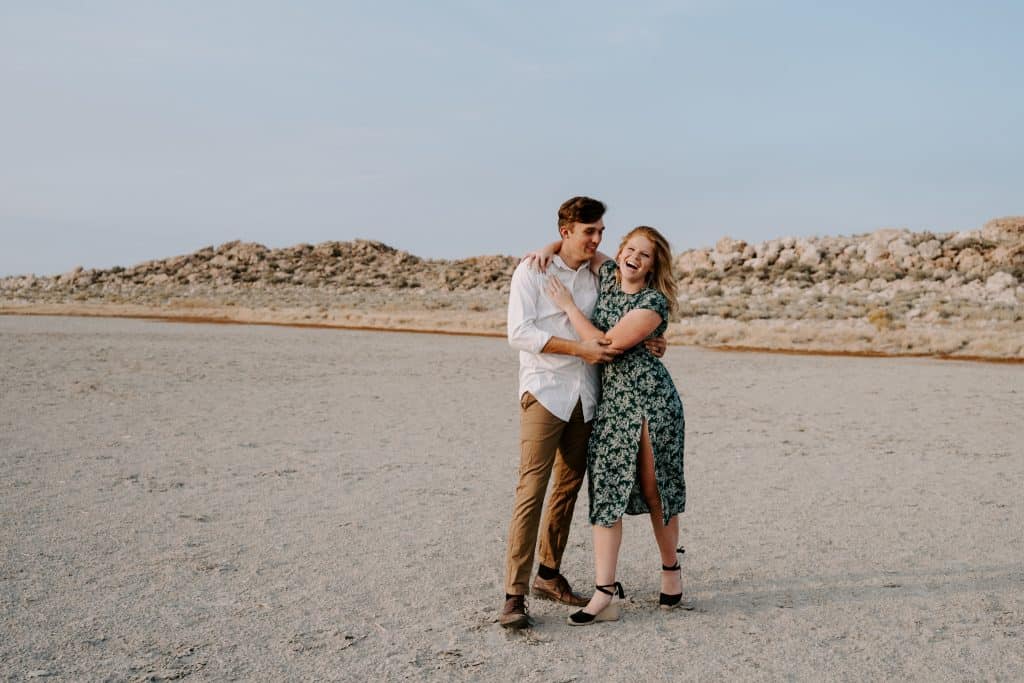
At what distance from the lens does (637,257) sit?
3.95 m

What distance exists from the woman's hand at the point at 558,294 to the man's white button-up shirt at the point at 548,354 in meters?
0.02

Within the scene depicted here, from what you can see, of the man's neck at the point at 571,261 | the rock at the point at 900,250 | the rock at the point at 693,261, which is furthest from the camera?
the rock at the point at 693,261

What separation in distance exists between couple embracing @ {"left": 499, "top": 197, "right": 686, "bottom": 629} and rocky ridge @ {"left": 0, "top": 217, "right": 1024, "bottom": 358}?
18948 millimetres

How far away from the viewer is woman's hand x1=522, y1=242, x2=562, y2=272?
13.2 ft

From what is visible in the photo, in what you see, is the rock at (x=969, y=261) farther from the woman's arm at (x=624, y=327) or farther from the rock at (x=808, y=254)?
the woman's arm at (x=624, y=327)

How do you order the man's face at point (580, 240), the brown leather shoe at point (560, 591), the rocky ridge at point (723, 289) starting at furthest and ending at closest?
1. the rocky ridge at point (723, 289)
2. the brown leather shoe at point (560, 591)
3. the man's face at point (580, 240)

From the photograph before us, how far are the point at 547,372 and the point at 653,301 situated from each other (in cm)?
54

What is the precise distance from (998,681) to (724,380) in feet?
40.2

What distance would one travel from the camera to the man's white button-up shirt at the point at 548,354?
13.1 ft

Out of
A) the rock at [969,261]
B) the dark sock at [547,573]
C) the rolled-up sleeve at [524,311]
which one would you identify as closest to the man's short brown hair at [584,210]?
the rolled-up sleeve at [524,311]

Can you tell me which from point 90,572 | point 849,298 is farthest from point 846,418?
point 849,298

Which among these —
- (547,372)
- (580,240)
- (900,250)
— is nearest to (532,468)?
(547,372)

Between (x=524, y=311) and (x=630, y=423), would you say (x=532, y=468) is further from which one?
(x=524, y=311)

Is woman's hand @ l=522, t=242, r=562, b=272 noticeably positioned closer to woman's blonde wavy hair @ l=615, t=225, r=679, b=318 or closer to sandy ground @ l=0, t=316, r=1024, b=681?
woman's blonde wavy hair @ l=615, t=225, r=679, b=318
